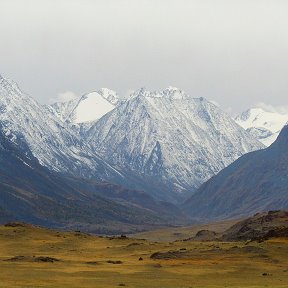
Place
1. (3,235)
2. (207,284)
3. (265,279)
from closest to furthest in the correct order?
(207,284) < (265,279) < (3,235)

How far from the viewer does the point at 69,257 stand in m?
121

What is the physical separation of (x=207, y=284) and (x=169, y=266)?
71.6ft

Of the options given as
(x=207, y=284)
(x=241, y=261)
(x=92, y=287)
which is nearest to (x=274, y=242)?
(x=241, y=261)

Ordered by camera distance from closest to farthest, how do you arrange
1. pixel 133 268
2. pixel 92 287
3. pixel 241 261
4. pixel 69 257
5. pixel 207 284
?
pixel 92 287 → pixel 207 284 → pixel 133 268 → pixel 241 261 → pixel 69 257

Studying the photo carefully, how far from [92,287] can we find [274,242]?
185 feet

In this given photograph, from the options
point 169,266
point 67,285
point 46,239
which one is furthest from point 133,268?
point 46,239

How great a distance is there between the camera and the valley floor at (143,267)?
80.4m

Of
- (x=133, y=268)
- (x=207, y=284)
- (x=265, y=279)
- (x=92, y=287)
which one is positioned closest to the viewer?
(x=92, y=287)

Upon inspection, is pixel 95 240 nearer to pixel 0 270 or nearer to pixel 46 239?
pixel 46 239

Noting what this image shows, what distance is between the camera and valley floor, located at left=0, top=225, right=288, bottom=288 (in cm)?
8044

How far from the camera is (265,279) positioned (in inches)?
3383

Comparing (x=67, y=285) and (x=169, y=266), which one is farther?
(x=169, y=266)

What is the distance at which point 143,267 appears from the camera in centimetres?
10019

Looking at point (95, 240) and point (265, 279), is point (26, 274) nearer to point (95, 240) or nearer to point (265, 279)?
point (265, 279)
